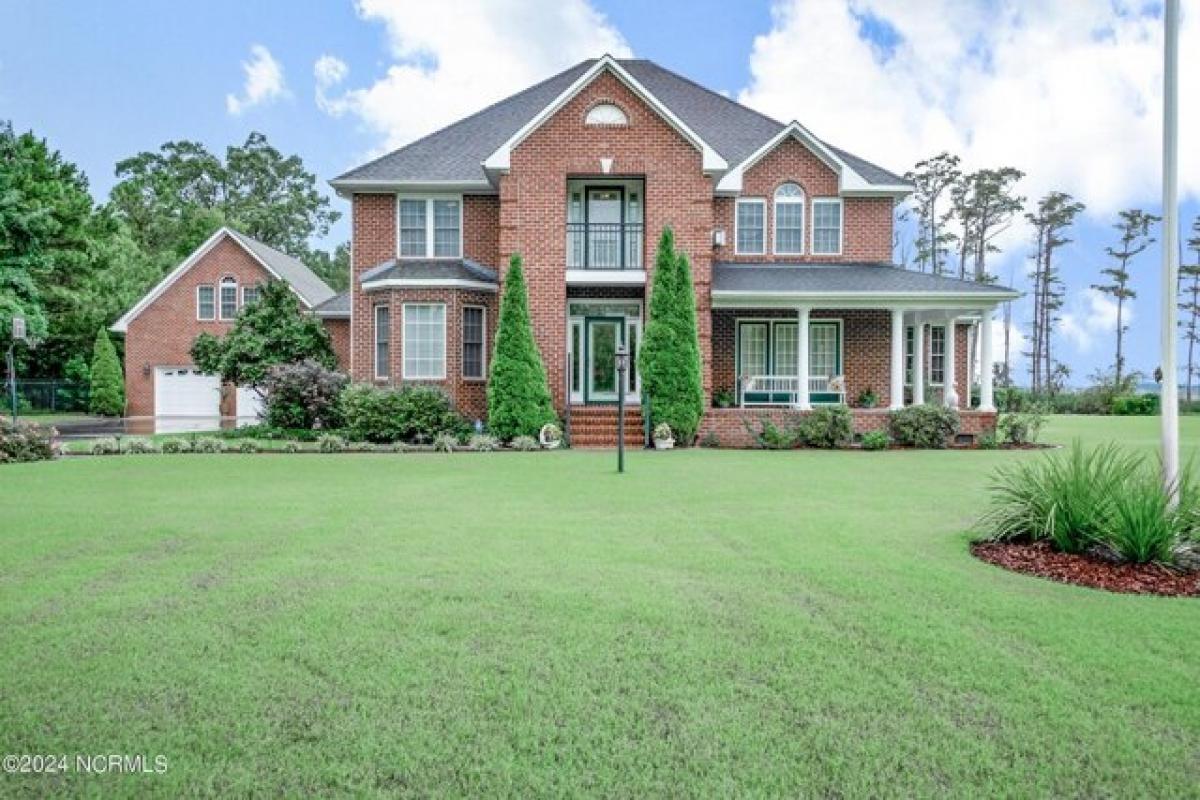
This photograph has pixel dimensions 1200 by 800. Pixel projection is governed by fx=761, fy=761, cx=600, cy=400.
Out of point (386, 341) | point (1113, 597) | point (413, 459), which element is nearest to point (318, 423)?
point (386, 341)

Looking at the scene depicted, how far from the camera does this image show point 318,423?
1992 cm

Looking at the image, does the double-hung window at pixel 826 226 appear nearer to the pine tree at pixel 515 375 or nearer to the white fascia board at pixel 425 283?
the pine tree at pixel 515 375

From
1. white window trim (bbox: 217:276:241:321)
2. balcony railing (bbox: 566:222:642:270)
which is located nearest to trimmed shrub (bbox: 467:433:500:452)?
balcony railing (bbox: 566:222:642:270)

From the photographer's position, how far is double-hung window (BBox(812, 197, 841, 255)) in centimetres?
2117

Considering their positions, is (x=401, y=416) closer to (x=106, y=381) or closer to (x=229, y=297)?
(x=229, y=297)

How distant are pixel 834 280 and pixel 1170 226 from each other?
1306cm

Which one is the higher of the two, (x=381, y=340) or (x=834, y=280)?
(x=834, y=280)

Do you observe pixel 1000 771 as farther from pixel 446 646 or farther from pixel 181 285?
pixel 181 285

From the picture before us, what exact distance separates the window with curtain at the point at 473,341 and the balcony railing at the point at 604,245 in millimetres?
2719

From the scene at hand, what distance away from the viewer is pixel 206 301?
96.5 feet

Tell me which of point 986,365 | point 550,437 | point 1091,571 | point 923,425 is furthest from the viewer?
point 986,365

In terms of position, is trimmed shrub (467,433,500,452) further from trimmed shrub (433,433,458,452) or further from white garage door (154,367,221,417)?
white garage door (154,367,221,417)

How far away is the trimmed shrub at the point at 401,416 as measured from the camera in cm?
1762

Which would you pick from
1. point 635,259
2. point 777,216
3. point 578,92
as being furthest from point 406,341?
point 777,216
